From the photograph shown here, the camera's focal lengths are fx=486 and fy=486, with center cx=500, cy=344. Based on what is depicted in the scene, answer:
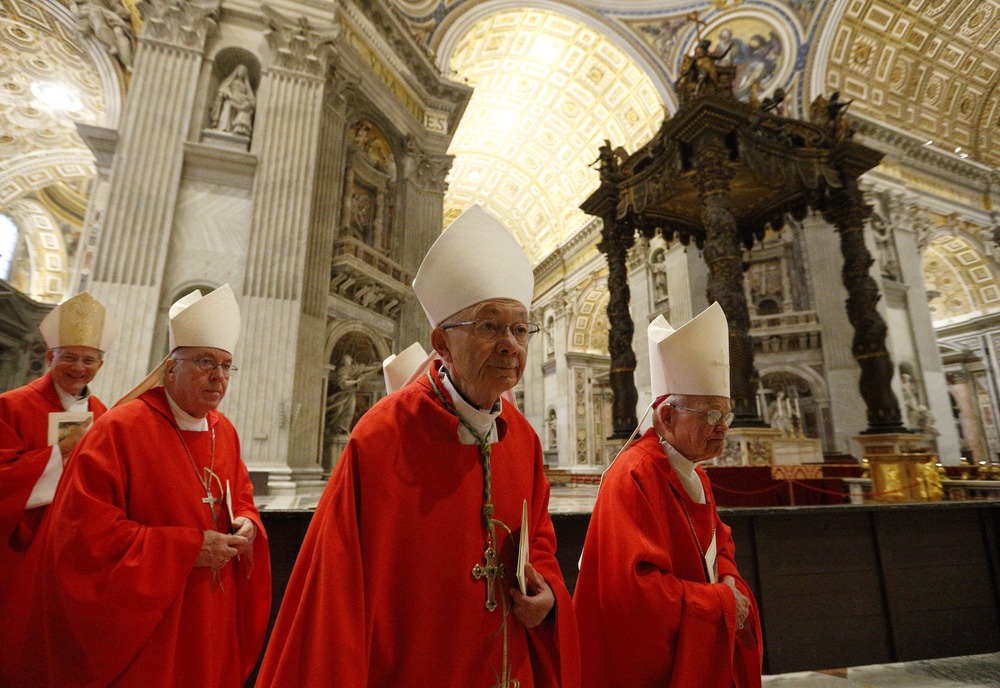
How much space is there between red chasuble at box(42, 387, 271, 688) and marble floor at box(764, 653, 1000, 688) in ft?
9.96

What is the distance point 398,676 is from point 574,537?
2.39 m

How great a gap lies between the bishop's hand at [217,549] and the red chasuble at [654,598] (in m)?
1.29

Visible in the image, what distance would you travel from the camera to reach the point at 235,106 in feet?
26.5

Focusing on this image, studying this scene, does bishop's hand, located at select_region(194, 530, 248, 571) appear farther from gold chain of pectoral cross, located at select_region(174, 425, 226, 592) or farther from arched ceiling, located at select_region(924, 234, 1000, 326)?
arched ceiling, located at select_region(924, 234, 1000, 326)

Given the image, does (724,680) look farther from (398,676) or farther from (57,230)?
(57,230)

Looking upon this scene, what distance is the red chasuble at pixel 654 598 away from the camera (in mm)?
1580

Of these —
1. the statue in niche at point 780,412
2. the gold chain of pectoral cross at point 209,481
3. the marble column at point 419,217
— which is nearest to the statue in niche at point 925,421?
the statue in niche at point 780,412

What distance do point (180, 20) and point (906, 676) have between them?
38.4ft

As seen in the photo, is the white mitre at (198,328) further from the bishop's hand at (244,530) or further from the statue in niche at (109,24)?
the statue in niche at (109,24)

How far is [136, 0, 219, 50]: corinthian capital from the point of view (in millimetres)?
7723

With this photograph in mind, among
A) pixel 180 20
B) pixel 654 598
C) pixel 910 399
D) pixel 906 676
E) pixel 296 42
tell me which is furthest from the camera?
pixel 910 399

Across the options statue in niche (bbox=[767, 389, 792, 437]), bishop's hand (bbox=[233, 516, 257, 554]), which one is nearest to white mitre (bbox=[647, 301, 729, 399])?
bishop's hand (bbox=[233, 516, 257, 554])

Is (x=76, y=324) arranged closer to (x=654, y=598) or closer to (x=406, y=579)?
(x=406, y=579)

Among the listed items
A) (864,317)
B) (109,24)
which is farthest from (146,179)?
(864,317)
